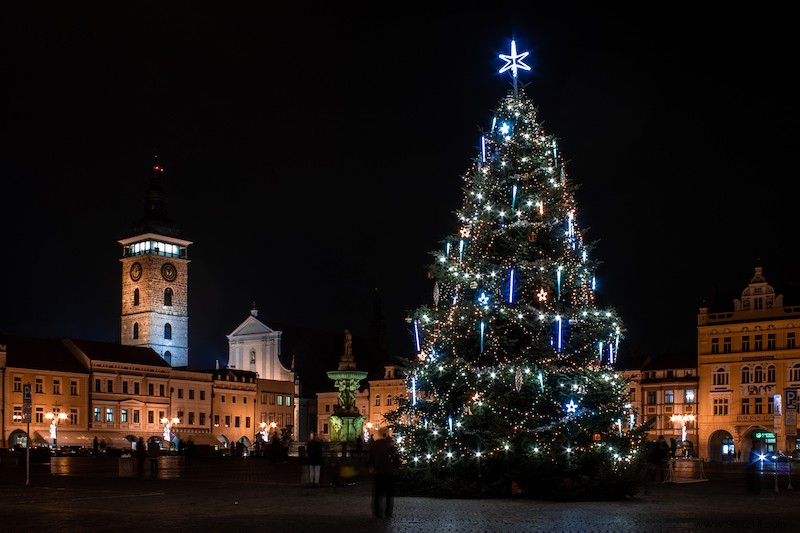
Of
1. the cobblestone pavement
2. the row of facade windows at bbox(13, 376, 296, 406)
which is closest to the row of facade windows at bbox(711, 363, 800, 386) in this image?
the row of facade windows at bbox(13, 376, 296, 406)

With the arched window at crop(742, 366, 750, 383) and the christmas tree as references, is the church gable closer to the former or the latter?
the arched window at crop(742, 366, 750, 383)

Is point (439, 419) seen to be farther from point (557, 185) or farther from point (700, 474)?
point (700, 474)

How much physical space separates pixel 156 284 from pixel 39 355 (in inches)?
1295

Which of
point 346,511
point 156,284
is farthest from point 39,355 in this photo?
point 346,511

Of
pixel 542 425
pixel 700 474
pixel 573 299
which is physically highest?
pixel 573 299

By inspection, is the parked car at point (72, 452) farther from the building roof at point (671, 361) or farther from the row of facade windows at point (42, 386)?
the building roof at point (671, 361)

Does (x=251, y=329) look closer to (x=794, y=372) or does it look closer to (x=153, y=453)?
(x=794, y=372)

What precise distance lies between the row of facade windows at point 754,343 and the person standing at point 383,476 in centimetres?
6192

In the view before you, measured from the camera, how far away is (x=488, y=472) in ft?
74.6

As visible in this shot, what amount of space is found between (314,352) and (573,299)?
305 feet

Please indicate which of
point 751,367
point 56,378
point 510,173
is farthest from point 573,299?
point 56,378

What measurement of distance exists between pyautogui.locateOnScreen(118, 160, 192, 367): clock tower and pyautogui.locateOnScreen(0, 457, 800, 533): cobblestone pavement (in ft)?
295

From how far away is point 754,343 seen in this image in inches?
3046

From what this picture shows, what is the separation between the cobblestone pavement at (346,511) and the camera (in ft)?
55.7
